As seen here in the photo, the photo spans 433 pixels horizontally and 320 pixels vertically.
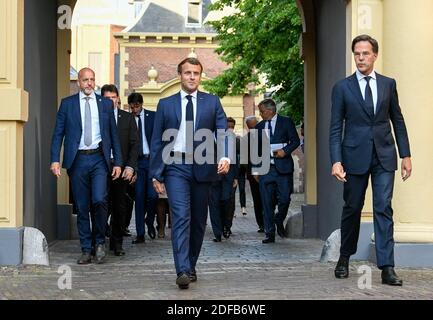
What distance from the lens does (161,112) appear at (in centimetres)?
812

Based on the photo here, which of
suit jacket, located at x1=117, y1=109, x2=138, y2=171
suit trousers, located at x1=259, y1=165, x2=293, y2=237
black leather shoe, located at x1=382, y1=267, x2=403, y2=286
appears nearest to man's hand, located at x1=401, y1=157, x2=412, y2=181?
black leather shoe, located at x1=382, y1=267, x2=403, y2=286

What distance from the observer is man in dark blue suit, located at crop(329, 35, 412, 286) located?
8.00 metres

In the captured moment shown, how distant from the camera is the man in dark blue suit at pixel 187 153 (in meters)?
7.96

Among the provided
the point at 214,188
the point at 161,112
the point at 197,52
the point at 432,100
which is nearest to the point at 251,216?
the point at 214,188

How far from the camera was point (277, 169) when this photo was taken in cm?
1298

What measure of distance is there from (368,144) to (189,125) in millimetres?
1548

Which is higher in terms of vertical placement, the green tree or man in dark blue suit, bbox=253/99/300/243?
the green tree

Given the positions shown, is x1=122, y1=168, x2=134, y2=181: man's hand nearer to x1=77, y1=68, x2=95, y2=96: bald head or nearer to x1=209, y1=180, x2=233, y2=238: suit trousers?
x1=77, y1=68, x2=95, y2=96: bald head

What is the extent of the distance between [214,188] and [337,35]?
334 centimetres

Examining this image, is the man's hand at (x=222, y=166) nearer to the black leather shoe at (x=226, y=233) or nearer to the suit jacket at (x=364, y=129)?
the suit jacket at (x=364, y=129)

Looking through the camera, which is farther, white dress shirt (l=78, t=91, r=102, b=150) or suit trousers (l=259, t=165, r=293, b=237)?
suit trousers (l=259, t=165, r=293, b=237)

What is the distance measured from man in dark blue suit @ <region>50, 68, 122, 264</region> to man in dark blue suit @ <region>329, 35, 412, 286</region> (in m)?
2.82

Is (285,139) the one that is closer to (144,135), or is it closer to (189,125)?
(144,135)

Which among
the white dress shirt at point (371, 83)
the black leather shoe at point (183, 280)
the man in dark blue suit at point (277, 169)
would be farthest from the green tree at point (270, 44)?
the black leather shoe at point (183, 280)
